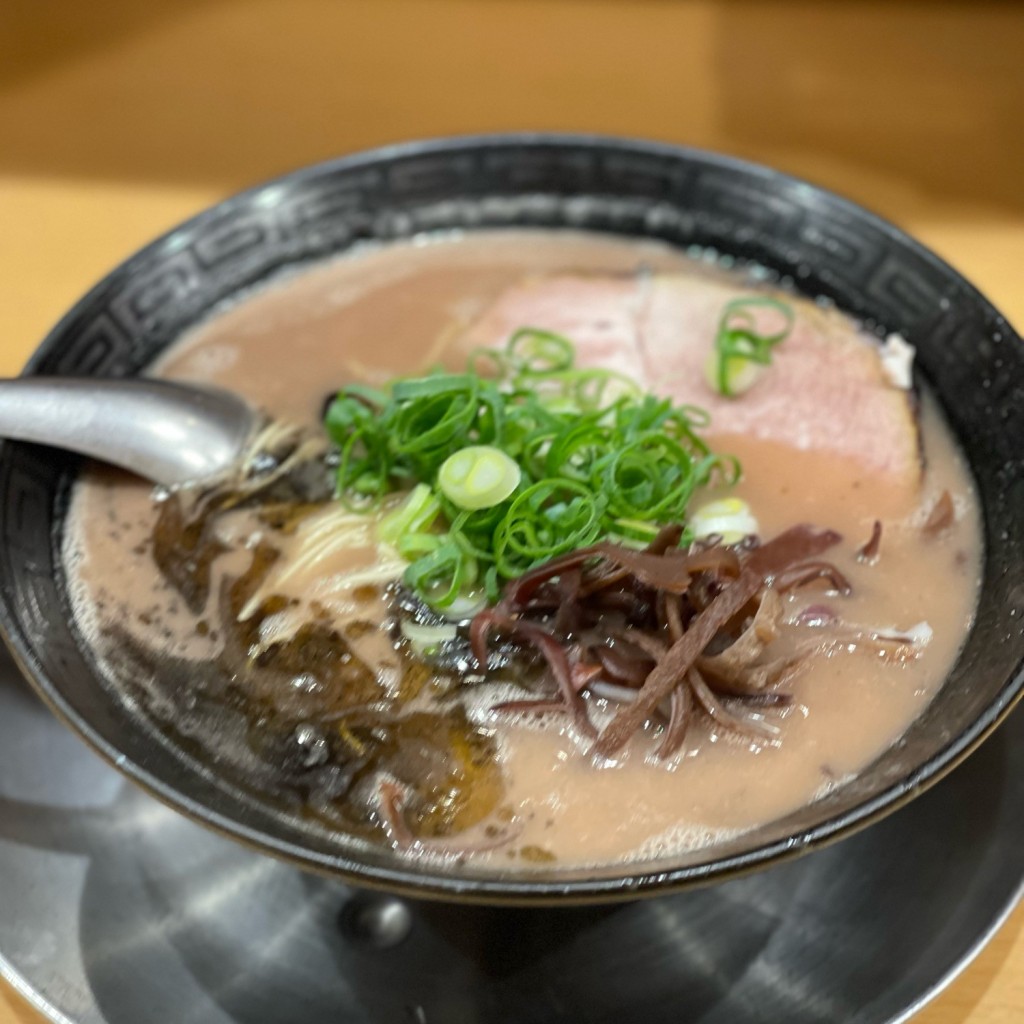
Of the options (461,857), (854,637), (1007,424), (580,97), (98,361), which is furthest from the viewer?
(580,97)

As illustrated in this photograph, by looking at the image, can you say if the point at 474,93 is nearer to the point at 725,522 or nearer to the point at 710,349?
the point at 710,349

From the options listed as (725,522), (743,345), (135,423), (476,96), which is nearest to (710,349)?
(743,345)

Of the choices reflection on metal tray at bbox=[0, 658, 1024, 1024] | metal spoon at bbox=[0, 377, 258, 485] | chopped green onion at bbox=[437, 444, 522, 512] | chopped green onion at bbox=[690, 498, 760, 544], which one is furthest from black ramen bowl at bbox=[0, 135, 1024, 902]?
chopped green onion at bbox=[437, 444, 522, 512]

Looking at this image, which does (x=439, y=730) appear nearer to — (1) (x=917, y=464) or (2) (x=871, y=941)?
(2) (x=871, y=941)

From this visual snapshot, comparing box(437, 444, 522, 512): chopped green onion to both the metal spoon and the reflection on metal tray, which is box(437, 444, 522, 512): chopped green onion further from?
the reflection on metal tray

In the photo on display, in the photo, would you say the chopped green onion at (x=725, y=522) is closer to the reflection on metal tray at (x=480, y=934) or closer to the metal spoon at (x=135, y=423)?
the reflection on metal tray at (x=480, y=934)

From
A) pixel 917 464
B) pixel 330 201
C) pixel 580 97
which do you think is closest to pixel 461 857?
pixel 917 464
